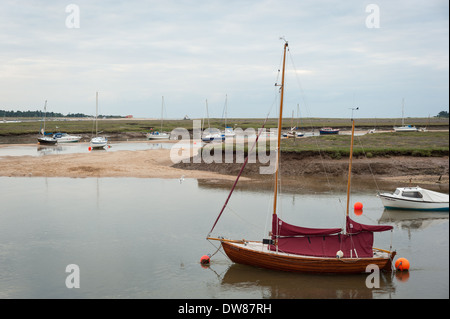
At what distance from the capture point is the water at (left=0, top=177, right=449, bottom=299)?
20250mm

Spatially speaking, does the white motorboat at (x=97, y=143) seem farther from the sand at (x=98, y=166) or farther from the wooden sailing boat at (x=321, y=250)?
the wooden sailing boat at (x=321, y=250)

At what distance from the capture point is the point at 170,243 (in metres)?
26.6

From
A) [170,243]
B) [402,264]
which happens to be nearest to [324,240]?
[402,264]

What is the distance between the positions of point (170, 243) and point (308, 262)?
9.33 metres

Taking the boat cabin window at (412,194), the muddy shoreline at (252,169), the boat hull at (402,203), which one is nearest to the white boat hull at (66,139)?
the muddy shoreline at (252,169)

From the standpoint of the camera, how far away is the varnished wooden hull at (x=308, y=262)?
2094cm

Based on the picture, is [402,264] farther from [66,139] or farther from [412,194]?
[66,139]

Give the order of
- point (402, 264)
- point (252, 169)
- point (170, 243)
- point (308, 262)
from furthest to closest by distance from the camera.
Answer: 1. point (252, 169)
2. point (170, 243)
3. point (402, 264)
4. point (308, 262)

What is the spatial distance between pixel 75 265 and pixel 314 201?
22.4m

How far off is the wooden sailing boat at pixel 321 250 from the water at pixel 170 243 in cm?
69

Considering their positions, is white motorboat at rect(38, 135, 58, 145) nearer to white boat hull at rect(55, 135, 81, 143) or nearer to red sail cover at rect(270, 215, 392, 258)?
white boat hull at rect(55, 135, 81, 143)

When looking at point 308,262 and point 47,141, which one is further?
point 47,141

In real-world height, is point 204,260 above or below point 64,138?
below

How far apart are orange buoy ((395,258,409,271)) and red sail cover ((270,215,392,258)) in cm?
181
